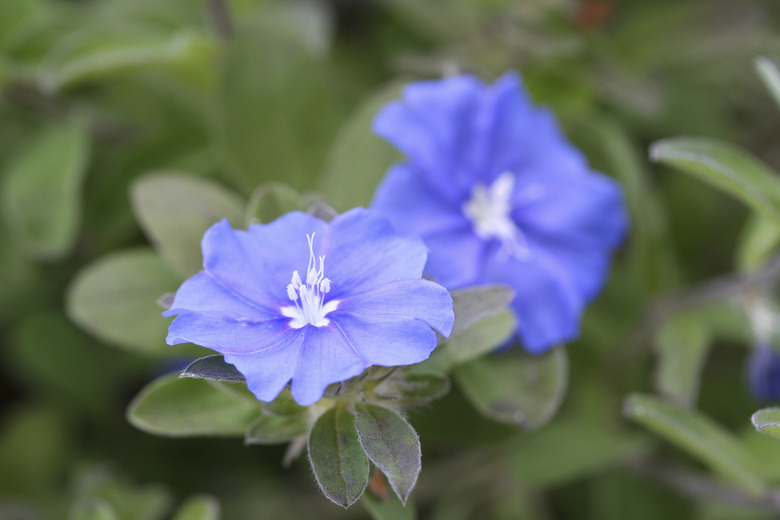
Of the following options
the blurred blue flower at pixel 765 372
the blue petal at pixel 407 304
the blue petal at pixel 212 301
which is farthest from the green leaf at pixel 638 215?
the blue petal at pixel 212 301

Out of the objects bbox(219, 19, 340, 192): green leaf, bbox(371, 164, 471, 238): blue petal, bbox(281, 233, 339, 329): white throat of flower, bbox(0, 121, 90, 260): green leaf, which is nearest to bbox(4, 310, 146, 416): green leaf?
bbox(0, 121, 90, 260): green leaf

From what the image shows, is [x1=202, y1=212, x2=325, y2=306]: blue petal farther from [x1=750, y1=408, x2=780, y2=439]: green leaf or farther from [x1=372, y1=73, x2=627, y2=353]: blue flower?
[x1=750, y1=408, x2=780, y2=439]: green leaf

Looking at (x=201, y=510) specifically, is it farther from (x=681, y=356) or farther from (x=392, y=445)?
(x=681, y=356)

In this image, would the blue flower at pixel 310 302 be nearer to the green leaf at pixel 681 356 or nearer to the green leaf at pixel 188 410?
the green leaf at pixel 188 410

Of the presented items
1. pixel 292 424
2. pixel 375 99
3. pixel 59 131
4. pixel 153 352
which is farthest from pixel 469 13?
pixel 292 424

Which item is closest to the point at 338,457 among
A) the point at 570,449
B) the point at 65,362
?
the point at 570,449

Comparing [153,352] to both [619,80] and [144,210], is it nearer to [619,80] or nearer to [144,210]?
[144,210]
